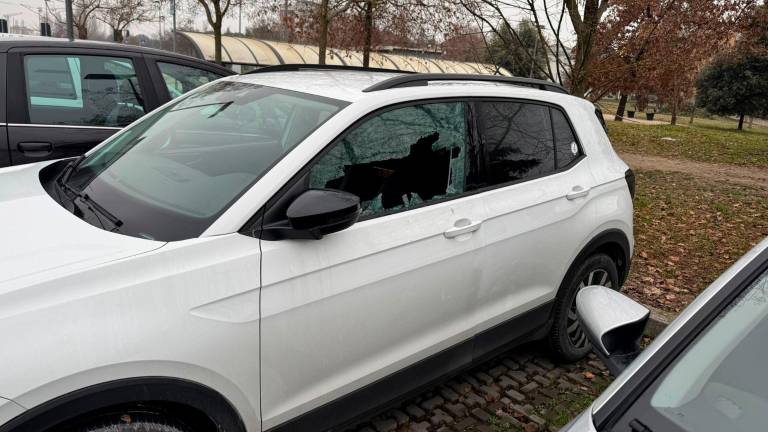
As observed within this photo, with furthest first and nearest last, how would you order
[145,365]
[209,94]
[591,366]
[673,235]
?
[673,235] → [591,366] → [209,94] → [145,365]

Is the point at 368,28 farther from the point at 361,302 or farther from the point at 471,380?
the point at 361,302

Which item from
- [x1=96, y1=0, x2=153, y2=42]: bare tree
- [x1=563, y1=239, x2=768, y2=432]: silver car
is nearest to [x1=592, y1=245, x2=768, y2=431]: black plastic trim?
[x1=563, y1=239, x2=768, y2=432]: silver car

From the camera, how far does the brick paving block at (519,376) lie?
11.5 feet

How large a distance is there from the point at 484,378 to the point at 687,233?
4.44m

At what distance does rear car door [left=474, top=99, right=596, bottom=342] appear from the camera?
2887 mm

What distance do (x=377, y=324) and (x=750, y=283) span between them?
1.32 metres

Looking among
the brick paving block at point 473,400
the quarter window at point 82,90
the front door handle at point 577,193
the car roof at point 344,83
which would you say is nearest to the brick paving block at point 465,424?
the brick paving block at point 473,400

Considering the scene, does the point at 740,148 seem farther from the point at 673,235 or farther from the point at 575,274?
the point at 575,274

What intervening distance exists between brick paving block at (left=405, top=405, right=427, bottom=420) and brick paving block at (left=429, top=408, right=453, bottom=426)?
5 centimetres

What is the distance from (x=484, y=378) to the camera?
349 cm

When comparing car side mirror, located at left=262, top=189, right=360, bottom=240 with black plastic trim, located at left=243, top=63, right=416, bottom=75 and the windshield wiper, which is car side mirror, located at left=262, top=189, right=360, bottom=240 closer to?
the windshield wiper

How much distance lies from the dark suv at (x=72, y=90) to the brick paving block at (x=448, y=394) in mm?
3214

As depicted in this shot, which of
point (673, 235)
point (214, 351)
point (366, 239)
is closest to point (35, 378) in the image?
point (214, 351)

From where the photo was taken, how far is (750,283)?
1518 mm
